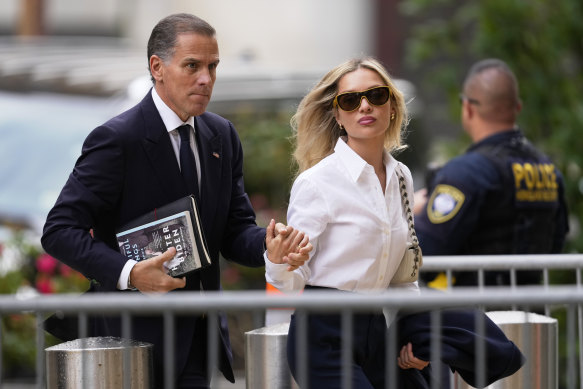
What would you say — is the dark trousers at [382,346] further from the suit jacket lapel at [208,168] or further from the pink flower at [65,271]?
the pink flower at [65,271]

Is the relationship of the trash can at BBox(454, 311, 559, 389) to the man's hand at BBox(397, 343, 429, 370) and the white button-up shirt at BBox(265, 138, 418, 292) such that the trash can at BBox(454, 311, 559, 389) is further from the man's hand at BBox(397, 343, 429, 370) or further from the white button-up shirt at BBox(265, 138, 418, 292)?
the white button-up shirt at BBox(265, 138, 418, 292)

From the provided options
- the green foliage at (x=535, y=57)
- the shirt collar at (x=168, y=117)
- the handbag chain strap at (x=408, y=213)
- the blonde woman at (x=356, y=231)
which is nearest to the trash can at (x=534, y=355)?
the blonde woman at (x=356, y=231)

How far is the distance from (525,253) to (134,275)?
247 centimetres

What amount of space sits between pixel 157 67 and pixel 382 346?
1.20 meters

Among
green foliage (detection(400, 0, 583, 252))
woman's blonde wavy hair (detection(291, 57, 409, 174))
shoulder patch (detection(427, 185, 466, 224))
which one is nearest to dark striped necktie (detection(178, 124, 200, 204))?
woman's blonde wavy hair (detection(291, 57, 409, 174))

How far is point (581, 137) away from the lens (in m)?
8.16

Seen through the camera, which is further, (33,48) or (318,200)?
(33,48)

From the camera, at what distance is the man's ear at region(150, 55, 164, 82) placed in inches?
153

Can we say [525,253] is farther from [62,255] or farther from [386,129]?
[62,255]

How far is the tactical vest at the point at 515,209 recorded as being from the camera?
5445mm

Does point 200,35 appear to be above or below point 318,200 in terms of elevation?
above

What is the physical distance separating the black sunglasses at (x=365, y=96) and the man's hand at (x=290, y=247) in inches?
20.9

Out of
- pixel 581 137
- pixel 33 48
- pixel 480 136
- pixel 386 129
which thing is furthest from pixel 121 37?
pixel 386 129

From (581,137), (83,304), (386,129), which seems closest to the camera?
(83,304)
